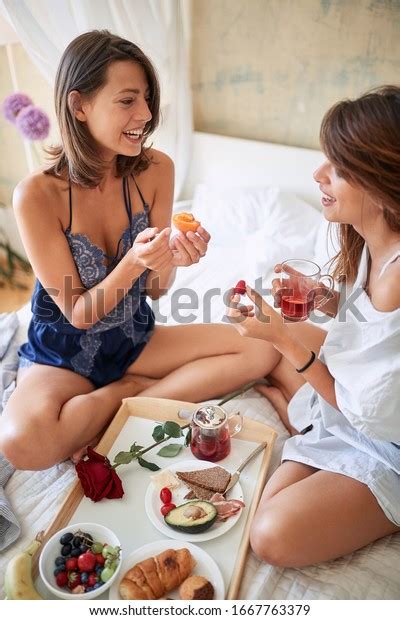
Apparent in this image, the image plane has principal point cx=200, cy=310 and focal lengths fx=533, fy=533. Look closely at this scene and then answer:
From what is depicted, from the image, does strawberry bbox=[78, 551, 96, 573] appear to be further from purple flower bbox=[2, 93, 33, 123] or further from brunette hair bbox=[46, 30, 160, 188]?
purple flower bbox=[2, 93, 33, 123]

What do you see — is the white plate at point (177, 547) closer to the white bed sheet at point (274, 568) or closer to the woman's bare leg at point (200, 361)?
the white bed sheet at point (274, 568)

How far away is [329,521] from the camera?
120 centimetres

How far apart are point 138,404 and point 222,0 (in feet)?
6.54

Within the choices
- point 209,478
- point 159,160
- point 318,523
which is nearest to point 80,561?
point 209,478

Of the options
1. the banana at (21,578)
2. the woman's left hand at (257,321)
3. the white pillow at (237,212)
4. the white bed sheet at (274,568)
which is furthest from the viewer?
the white pillow at (237,212)

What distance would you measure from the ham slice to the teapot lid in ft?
0.56

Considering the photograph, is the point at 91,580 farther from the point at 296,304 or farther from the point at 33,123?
the point at 33,123

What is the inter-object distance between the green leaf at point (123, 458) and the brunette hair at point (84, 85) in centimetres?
75

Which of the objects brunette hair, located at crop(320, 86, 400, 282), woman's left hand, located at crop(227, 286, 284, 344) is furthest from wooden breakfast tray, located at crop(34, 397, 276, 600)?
brunette hair, located at crop(320, 86, 400, 282)

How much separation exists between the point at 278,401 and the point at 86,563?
2.63ft

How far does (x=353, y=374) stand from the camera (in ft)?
4.07

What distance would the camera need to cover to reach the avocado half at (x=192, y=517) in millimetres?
1206

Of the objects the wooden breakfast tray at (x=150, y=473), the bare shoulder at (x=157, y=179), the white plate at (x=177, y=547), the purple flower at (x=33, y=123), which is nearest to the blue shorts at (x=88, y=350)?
the wooden breakfast tray at (x=150, y=473)

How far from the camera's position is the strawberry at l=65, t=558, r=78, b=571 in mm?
1116
